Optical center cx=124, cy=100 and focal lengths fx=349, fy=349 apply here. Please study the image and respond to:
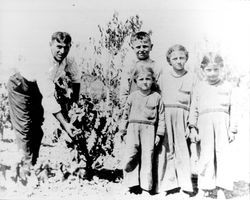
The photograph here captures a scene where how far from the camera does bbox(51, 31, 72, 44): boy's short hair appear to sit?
1.23m

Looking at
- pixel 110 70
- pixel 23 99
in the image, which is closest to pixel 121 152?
pixel 110 70

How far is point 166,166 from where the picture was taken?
1.20 m

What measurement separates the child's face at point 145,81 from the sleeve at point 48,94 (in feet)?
0.98

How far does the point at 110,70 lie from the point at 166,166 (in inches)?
15.2

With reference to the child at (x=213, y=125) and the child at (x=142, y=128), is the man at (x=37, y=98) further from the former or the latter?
the child at (x=213, y=125)

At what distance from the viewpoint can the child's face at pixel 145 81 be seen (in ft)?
3.97

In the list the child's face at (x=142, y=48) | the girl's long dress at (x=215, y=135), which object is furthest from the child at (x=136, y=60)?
the girl's long dress at (x=215, y=135)

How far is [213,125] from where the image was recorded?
120cm

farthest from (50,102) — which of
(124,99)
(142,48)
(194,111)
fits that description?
(194,111)

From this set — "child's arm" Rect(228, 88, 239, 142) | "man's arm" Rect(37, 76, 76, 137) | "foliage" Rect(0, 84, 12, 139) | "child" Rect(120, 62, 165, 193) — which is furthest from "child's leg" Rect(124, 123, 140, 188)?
"foliage" Rect(0, 84, 12, 139)

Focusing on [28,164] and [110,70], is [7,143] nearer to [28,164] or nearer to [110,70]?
[28,164]

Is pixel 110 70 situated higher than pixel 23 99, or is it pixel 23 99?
pixel 110 70

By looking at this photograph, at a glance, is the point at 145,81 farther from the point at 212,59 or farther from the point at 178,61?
the point at 212,59

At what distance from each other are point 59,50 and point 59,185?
48cm
